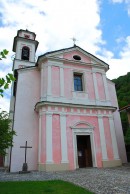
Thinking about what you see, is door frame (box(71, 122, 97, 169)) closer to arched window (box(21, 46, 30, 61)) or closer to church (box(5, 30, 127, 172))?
church (box(5, 30, 127, 172))

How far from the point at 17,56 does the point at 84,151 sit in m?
15.5

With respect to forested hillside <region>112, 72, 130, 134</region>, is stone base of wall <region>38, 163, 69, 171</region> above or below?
below

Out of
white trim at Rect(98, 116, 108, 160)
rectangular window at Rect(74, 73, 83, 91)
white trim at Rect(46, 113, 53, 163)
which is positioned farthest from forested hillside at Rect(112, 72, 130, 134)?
white trim at Rect(46, 113, 53, 163)

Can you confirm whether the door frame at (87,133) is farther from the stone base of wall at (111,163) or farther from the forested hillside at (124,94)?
the forested hillside at (124,94)

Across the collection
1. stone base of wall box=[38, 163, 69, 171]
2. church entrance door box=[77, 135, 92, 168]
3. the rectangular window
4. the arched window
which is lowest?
stone base of wall box=[38, 163, 69, 171]

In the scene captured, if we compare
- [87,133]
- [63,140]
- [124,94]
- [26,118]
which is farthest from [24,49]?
[63,140]

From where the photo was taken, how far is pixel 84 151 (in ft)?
44.8

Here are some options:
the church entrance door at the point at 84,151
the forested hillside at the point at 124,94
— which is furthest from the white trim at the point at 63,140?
the forested hillside at the point at 124,94

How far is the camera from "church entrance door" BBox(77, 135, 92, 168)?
514 inches

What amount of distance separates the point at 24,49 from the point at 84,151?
16610 millimetres

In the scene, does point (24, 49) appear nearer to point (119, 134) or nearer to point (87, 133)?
point (87, 133)

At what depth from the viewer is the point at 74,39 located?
17250mm

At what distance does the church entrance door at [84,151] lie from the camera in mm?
13068

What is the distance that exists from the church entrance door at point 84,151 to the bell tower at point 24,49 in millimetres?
13020
